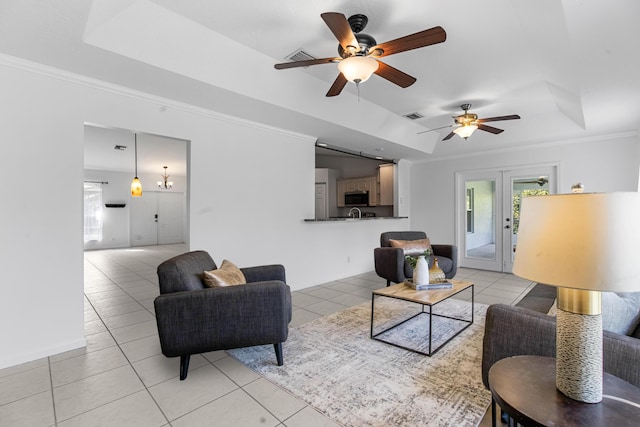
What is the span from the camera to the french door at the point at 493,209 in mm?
5684

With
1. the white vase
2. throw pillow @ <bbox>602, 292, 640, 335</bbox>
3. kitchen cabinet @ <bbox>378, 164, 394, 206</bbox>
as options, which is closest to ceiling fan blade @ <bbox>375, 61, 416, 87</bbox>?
the white vase

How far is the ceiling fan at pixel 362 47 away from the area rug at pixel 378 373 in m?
2.16

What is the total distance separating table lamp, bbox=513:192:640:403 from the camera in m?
0.87

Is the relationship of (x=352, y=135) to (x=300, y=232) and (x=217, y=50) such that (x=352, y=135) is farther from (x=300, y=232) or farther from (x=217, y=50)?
(x=217, y=50)

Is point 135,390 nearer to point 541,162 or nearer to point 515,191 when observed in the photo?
point 515,191

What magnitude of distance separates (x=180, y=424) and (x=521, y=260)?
6.23 feet

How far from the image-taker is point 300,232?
15.3 ft

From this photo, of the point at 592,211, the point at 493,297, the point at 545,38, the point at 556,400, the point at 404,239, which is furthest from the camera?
the point at 404,239

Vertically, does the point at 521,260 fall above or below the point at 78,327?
above

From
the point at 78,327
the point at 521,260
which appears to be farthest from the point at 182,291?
the point at 521,260

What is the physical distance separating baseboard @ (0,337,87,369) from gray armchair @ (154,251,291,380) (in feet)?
3.96

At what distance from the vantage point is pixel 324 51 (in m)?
2.88

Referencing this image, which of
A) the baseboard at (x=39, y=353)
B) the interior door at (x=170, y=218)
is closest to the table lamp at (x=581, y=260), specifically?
the baseboard at (x=39, y=353)

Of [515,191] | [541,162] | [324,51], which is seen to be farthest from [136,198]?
[541,162]
